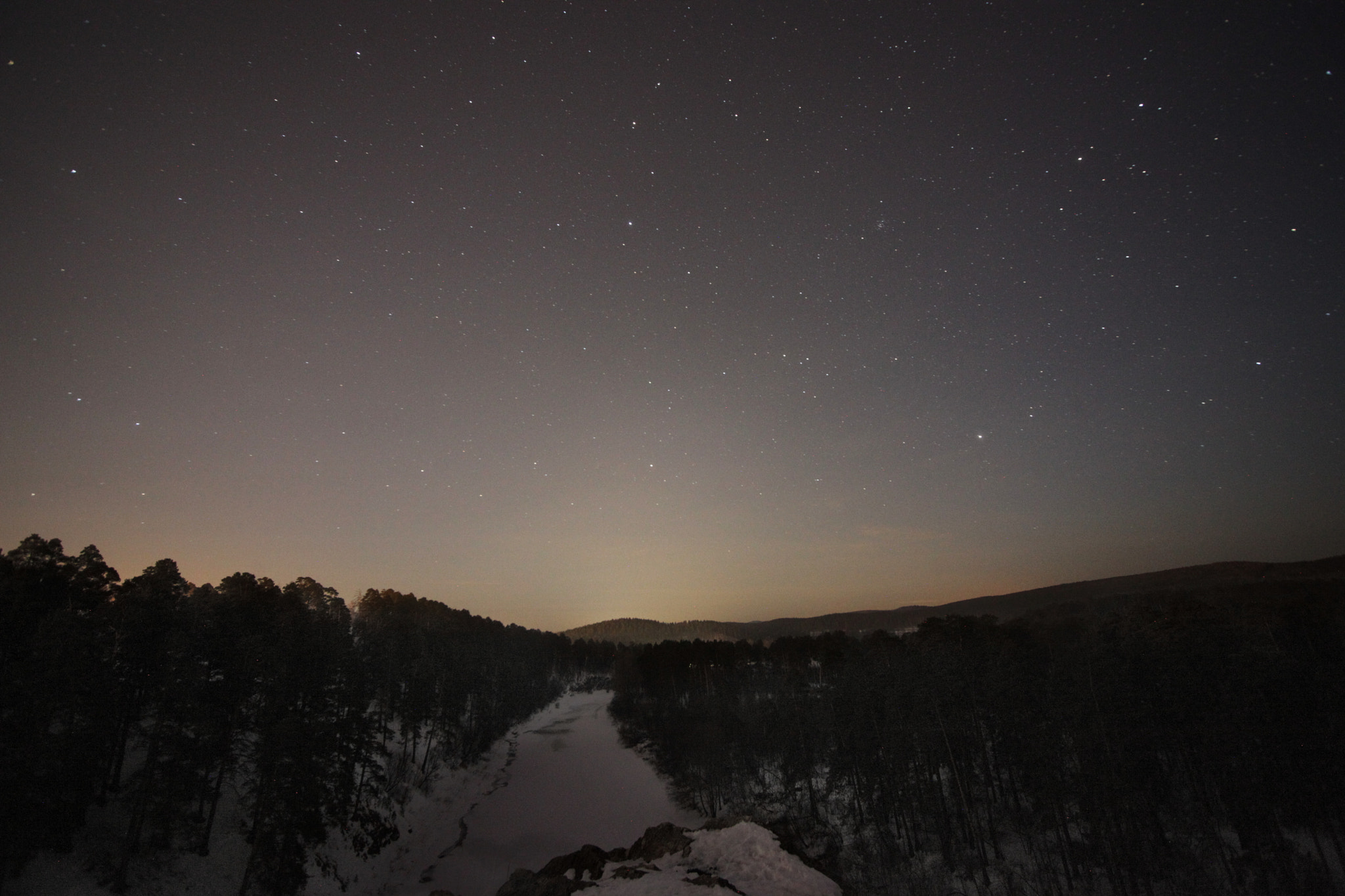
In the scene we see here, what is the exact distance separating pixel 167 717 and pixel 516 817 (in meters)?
30.3

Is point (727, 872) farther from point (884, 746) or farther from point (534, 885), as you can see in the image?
point (884, 746)

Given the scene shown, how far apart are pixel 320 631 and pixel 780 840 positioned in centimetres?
3723

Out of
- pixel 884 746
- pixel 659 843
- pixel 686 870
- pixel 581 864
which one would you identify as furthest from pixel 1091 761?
pixel 581 864

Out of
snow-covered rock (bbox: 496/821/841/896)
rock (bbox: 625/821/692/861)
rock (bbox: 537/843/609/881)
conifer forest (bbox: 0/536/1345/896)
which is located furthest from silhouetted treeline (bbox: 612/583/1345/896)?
rock (bbox: 537/843/609/881)

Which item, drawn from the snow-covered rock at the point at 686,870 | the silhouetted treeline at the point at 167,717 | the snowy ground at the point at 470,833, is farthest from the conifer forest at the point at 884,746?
the snow-covered rock at the point at 686,870

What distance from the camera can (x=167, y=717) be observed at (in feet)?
80.7

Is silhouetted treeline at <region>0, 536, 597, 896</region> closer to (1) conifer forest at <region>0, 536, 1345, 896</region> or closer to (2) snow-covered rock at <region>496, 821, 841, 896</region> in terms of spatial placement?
(1) conifer forest at <region>0, 536, 1345, 896</region>

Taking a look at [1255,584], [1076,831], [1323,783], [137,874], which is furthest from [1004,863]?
[1255,584]

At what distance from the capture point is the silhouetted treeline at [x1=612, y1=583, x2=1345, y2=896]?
2594cm

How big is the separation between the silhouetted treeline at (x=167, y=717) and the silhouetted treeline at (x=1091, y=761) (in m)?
25.4

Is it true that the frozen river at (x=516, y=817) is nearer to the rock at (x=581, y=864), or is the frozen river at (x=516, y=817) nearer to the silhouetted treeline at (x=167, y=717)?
the silhouetted treeline at (x=167, y=717)

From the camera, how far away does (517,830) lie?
41625mm

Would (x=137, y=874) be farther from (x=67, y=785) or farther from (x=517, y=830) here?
(x=517, y=830)

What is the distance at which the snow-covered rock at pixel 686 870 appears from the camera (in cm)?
1780
